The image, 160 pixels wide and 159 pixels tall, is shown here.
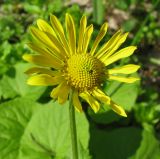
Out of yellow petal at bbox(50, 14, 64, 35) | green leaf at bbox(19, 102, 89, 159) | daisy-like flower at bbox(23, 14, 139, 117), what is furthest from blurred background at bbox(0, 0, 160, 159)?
yellow petal at bbox(50, 14, 64, 35)

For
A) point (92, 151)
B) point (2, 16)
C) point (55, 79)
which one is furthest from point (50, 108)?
point (2, 16)

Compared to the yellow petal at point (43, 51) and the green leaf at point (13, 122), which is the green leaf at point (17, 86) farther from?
the yellow petal at point (43, 51)

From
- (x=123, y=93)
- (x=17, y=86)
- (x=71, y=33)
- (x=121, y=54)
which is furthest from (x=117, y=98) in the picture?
(x=71, y=33)

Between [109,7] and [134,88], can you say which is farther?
[109,7]

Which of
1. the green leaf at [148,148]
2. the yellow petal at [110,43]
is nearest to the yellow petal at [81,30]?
the yellow petal at [110,43]

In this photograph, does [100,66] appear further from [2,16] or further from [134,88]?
[2,16]

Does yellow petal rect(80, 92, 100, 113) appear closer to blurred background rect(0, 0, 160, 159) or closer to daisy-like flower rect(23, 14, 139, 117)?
→ daisy-like flower rect(23, 14, 139, 117)

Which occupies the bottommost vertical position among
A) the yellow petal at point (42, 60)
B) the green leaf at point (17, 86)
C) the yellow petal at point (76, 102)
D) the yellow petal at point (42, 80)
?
the green leaf at point (17, 86)
